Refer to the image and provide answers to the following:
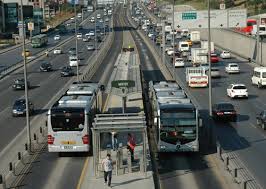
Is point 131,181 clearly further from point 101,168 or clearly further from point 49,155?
point 49,155

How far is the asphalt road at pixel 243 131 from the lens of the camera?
108 feet

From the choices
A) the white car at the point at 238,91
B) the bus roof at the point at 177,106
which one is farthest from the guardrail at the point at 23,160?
the white car at the point at 238,91

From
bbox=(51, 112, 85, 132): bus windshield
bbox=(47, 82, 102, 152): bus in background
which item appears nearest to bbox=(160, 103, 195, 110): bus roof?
bbox=(47, 82, 102, 152): bus in background

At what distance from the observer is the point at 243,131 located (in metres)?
41.6

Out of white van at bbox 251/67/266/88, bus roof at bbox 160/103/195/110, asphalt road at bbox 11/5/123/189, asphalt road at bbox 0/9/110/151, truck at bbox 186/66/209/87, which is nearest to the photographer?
asphalt road at bbox 11/5/123/189

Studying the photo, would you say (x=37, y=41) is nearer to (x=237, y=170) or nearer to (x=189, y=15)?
(x=189, y=15)

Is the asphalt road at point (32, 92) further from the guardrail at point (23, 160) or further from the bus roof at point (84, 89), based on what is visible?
the bus roof at point (84, 89)

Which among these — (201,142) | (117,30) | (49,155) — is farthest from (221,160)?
(117,30)

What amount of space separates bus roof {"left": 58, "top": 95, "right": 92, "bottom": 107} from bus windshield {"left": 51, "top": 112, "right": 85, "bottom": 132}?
1419mm

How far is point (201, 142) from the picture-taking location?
37.4m

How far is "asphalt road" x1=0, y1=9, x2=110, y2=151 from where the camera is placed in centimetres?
4541

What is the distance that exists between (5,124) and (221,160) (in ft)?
67.0

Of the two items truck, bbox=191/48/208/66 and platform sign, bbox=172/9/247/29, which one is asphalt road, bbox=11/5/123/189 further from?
truck, bbox=191/48/208/66

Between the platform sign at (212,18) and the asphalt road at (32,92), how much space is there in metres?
16.6
